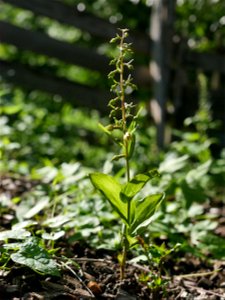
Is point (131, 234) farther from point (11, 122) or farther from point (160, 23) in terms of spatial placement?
point (160, 23)

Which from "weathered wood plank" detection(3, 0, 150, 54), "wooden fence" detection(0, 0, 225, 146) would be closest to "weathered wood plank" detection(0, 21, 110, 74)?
"wooden fence" detection(0, 0, 225, 146)

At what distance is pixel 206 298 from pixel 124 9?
3797 mm

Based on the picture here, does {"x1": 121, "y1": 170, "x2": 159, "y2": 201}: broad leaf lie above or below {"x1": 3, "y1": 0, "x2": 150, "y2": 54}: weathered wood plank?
below

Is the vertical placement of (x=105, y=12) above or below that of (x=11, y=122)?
above

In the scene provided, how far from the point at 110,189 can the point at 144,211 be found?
0.12 m

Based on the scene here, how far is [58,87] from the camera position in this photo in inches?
187

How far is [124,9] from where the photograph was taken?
5.16 meters

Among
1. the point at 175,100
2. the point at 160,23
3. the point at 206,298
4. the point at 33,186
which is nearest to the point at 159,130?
the point at 175,100

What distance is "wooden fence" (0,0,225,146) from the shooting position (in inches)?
174

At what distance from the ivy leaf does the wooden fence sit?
302 cm

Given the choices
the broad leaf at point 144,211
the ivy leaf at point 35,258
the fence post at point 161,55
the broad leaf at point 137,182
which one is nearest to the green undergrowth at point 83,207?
the ivy leaf at point 35,258

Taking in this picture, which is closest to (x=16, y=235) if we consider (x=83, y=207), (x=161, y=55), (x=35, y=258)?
(x=35, y=258)

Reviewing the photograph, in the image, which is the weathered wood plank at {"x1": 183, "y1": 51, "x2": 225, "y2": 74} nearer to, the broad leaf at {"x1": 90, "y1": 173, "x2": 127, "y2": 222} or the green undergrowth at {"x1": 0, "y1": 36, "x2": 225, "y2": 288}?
the green undergrowth at {"x1": 0, "y1": 36, "x2": 225, "y2": 288}

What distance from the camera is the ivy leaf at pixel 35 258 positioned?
1.55 metres
